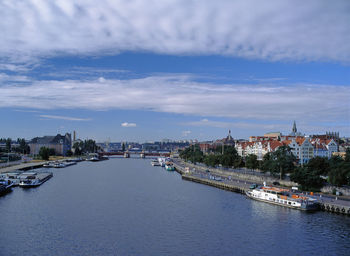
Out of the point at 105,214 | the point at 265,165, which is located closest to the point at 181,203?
the point at 105,214

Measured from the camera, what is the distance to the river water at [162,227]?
29.0m

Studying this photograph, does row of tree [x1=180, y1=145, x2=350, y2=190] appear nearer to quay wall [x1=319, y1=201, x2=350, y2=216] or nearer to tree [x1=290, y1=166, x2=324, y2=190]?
tree [x1=290, y1=166, x2=324, y2=190]

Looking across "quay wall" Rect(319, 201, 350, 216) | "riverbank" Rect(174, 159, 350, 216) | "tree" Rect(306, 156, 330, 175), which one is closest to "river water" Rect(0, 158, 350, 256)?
"quay wall" Rect(319, 201, 350, 216)

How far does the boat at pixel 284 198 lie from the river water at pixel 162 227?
1.14 meters

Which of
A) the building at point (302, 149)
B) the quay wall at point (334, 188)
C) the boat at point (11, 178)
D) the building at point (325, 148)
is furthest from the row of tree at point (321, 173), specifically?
the building at point (325, 148)

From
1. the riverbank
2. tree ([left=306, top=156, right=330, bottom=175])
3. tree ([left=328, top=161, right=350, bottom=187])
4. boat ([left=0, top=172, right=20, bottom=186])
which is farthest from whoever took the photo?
boat ([left=0, top=172, right=20, bottom=186])

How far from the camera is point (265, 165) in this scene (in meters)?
68.6

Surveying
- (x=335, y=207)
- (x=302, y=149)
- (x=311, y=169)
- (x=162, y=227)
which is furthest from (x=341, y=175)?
(x=302, y=149)

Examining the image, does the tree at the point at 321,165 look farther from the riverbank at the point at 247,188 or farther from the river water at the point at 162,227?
the river water at the point at 162,227

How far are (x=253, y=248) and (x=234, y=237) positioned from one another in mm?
3042

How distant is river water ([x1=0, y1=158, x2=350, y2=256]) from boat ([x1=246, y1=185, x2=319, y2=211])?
1140 millimetres

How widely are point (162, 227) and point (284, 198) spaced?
19307 millimetres

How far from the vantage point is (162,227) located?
3509 cm

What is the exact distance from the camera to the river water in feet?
95.1
